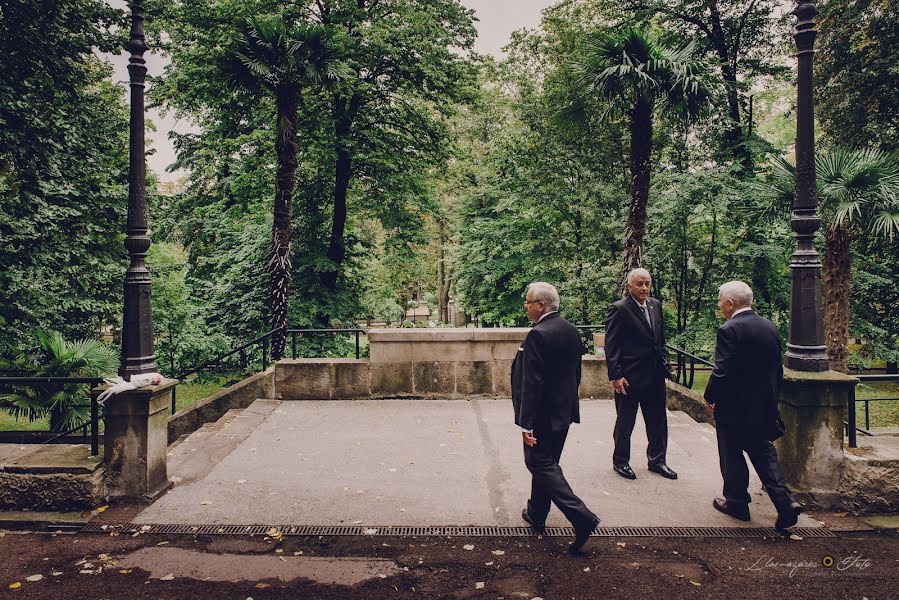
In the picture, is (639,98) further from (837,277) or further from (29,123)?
(29,123)

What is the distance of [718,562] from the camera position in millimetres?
4105

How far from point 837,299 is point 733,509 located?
9989mm

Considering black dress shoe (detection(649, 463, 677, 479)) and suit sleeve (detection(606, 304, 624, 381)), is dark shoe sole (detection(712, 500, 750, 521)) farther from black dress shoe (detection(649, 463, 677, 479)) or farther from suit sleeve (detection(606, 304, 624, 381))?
suit sleeve (detection(606, 304, 624, 381))

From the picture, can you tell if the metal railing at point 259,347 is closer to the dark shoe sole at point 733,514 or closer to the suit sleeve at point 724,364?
the suit sleeve at point 724,364

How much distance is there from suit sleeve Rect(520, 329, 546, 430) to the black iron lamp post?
261 cm

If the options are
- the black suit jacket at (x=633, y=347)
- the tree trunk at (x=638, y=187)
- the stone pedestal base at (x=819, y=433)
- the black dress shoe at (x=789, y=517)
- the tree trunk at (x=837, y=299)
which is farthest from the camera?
the tree trunk at (x=638, y=187)

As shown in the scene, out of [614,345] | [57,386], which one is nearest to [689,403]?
[614,345]

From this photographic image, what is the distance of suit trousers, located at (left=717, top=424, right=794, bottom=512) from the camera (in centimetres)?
450

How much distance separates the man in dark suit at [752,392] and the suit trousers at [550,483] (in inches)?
56.6

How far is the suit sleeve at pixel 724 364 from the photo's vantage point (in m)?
4.59

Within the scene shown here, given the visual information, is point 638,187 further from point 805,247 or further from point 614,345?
point 614,345

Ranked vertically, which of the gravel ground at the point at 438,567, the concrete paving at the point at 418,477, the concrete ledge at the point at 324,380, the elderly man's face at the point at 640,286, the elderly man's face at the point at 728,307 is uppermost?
the elderly man's face at the point at 640,286

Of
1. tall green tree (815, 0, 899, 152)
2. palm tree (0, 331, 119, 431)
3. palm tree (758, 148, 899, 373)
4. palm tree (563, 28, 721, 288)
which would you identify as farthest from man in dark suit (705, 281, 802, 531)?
tall green tree (815, 0, 899, 152)

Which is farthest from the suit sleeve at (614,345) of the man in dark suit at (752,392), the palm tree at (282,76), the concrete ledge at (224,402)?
the palm tree at (282,76)
